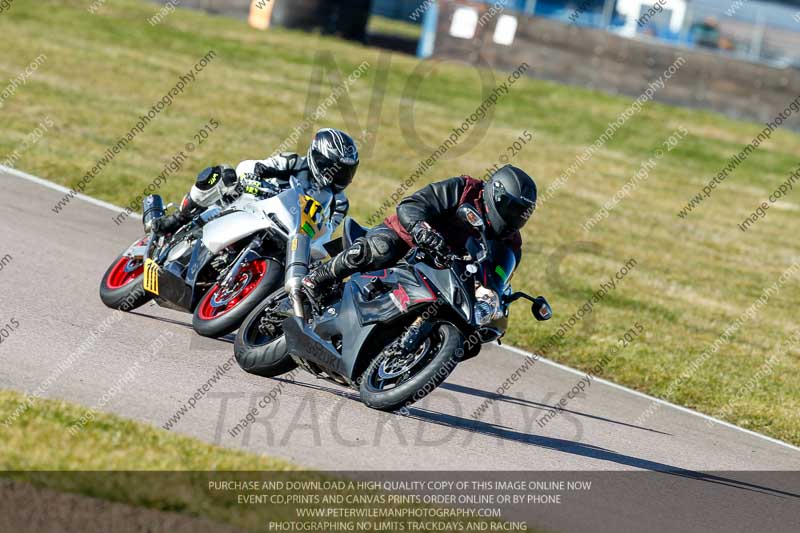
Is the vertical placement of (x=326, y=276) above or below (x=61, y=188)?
above

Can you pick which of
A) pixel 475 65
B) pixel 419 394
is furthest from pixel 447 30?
pixel 419 394

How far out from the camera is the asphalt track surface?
6383 millimetres

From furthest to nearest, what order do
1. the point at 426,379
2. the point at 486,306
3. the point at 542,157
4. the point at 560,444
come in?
the point at 542,157, the point at 560,444, the point at 486,306, the point at 426,379

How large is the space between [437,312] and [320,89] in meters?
19.3

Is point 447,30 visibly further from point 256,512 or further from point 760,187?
point 256,512

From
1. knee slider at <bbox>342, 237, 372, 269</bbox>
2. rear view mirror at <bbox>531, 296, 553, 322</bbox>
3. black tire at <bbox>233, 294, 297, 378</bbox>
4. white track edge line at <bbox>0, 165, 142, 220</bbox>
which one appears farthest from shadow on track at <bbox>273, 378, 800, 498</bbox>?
white track edge line at <bbox>0, 165, 142, 220</bbox>

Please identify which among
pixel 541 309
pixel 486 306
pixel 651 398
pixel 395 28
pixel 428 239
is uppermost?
pixel 428 239

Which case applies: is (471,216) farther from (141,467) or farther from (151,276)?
(151,276)

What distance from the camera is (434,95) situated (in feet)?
86.7

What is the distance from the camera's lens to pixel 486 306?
6738 millimetres

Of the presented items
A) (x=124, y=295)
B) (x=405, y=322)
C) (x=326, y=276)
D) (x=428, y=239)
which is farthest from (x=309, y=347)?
(x=124, y=295)

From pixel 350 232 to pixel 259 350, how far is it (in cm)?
102

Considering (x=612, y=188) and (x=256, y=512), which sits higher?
(x=256, y=512)

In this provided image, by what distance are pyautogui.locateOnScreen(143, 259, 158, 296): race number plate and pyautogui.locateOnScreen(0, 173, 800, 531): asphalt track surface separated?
33cm
